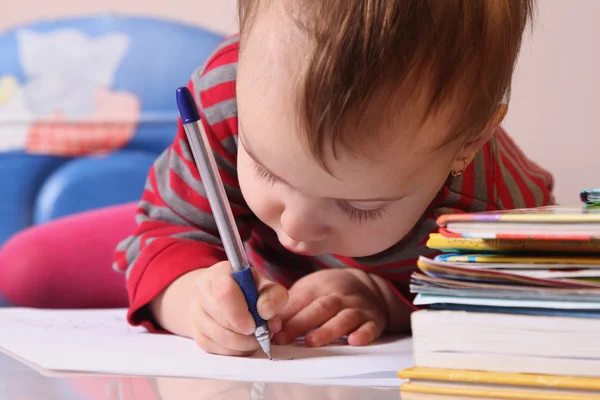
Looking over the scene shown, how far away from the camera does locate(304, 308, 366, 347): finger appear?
632 mm

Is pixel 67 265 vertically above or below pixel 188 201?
below

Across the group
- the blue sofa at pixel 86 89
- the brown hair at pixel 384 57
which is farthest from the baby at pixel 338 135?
the blue sofa at pixel 86 89

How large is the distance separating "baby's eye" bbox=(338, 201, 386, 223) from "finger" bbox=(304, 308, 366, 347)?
12 cm

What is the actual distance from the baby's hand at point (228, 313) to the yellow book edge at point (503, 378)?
0.17 meters

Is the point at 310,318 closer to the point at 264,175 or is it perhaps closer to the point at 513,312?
the point at 264,175

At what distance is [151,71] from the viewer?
1.42 metres

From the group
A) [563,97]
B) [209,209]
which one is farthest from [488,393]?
[563,97]

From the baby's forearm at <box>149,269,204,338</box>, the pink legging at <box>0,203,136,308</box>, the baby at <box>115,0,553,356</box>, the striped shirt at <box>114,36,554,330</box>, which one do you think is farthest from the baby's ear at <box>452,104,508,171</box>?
the pink legging at <box>0,203,136,308</box>

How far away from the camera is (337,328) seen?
657 millimetres

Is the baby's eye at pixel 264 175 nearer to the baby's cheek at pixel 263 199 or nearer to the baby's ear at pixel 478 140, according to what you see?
the baby's cheek at pixel 263 199

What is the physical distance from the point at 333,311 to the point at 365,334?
0.05 metres

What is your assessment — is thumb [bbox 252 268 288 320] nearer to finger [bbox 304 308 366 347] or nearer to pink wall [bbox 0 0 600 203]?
finger [bbox 304 308 366 347]

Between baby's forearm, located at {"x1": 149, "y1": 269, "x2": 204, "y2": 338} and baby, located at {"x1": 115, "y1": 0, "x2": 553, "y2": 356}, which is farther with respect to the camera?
baby's forearm, located at {"x1": 149, "y1": 269, "x2": 204, "y2": 338}

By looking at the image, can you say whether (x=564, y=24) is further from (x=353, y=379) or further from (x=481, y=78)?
(x=353, y=379)
